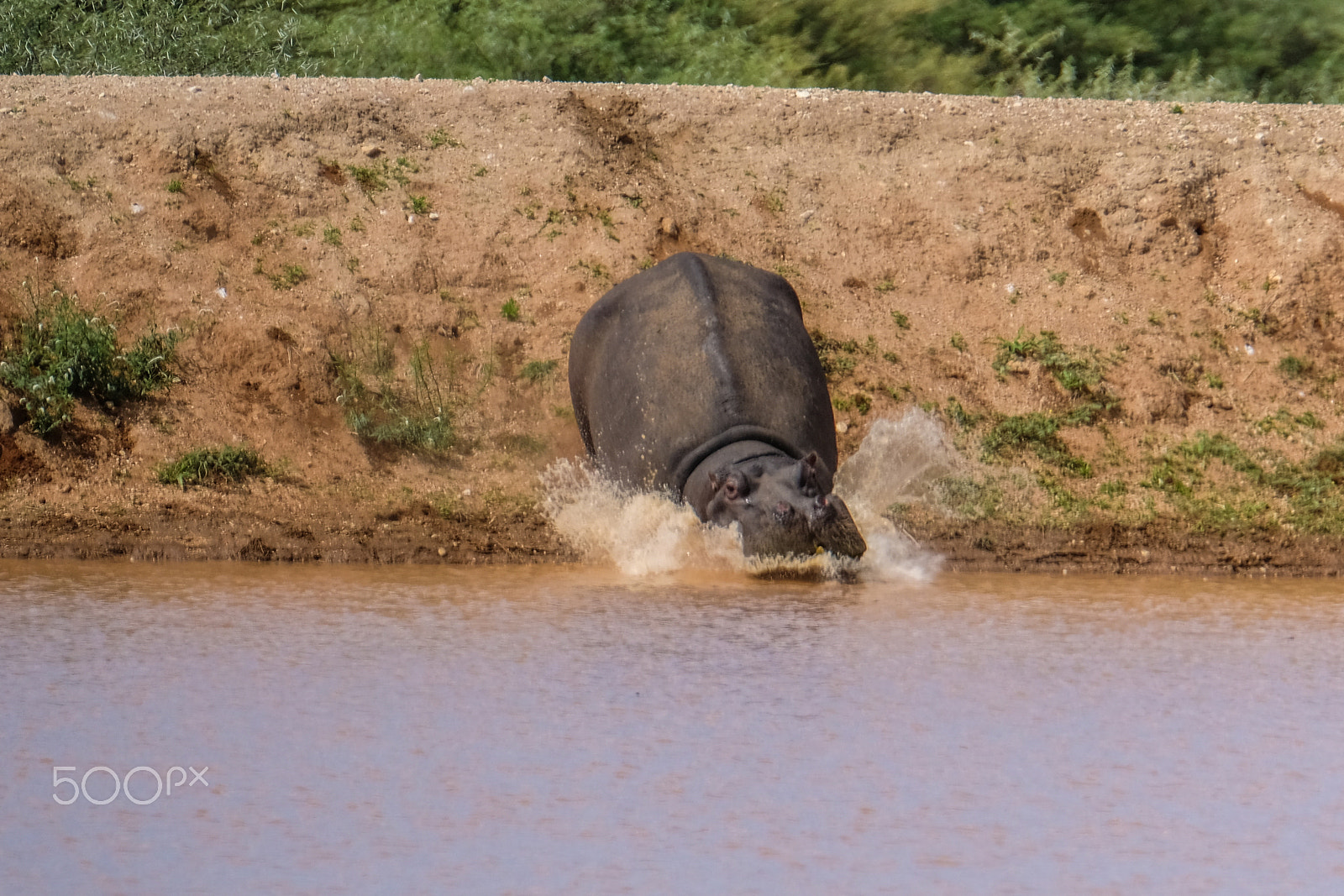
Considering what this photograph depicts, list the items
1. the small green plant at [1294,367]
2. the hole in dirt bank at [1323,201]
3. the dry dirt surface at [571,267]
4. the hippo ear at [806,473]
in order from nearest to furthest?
the hippo ear at [806,473], the dry dirt surface at [571,267], the small green plant at [1294,367], the hole in dirt bank at [1323,201]

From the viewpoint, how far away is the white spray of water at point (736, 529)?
803 centimetres

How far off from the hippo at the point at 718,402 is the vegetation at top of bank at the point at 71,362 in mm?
2860

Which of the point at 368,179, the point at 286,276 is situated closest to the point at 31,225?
the point at 286,276

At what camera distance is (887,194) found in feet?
40.4

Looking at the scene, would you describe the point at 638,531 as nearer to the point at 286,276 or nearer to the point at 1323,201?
the point at 286,276

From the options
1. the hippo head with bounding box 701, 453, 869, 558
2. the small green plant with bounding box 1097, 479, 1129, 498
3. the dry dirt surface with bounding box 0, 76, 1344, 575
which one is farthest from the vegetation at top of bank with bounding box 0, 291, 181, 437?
the small green plant with bounding box 1097, 479, 1129, 498

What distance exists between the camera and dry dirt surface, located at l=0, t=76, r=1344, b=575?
30.6ft

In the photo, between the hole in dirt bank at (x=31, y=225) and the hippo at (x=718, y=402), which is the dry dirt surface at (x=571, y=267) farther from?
A: the hippo at (x=718, y=402)

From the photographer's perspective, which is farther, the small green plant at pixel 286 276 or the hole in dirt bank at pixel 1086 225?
the hole in dirt bank at pixel 1086 225

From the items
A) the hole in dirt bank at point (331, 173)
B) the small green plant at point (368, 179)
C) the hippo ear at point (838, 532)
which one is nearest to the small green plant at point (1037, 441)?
the hippo ear at point (838, 532)

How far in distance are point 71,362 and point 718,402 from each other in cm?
428

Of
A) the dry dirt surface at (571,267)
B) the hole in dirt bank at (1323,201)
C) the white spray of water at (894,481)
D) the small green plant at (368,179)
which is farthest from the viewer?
the hole in dirt bank at (1323,201)

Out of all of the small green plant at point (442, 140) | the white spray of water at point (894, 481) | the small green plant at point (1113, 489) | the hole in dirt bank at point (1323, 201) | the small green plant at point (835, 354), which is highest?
the small green plant at point (442, 140)

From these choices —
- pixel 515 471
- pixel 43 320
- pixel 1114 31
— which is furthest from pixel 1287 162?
pixel 43 320
